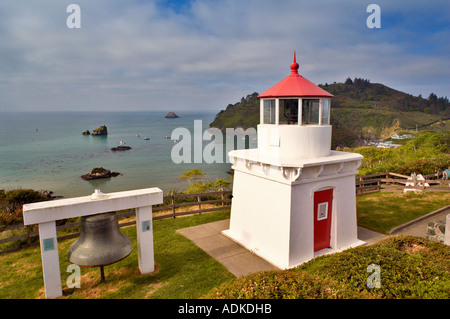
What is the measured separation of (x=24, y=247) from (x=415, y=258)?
32.3 ft

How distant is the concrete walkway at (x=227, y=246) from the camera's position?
6.96 meters

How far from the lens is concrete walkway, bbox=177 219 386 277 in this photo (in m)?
6.96

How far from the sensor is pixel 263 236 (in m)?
7.64

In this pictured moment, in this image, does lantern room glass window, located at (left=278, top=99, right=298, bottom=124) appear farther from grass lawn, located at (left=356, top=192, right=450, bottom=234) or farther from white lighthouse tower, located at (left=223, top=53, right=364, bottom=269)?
grass lawn, located at (left=356, top=192, right=450, bottom=234)

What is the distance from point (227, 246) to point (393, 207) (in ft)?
27.0

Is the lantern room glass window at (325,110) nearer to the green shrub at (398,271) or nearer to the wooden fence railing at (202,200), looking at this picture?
the green shrub at (398,271)

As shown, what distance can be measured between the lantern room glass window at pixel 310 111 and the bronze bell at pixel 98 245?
553cm

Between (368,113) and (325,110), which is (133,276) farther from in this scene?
(368,113)

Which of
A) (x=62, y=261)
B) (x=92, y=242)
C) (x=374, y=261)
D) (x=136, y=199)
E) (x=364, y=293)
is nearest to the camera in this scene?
(x=364, y=293)

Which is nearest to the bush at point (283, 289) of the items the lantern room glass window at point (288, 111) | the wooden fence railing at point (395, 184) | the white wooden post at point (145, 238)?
the white wooden post at point (145, 238)

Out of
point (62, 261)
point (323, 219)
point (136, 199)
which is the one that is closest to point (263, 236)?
point (323, 219)

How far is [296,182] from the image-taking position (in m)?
6.67

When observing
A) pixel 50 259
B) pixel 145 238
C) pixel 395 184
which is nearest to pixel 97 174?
pixel 395 184

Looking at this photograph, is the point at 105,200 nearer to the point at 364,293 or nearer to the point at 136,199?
the point at 136,199
